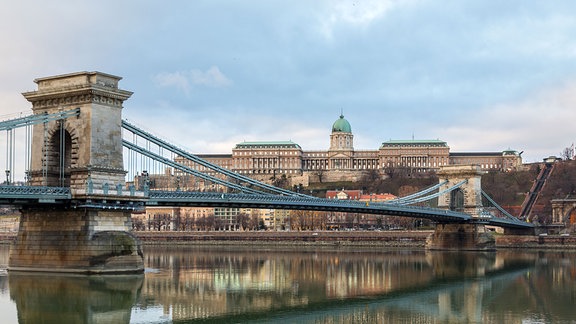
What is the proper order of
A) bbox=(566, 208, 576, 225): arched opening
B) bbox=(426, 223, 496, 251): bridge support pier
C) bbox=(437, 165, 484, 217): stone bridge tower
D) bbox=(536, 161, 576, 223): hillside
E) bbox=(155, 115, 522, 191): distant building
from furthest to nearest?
bbox=(155, 115, 522, 191): distant building, bbox=(536, 161, 576, 223): hillside, bbox=(566, 208, 576, 225): arched opening, bbox=(437, 165, 484, 217): stone bridge tower, bbox=(426, 223, 496, 251): bridge support pier

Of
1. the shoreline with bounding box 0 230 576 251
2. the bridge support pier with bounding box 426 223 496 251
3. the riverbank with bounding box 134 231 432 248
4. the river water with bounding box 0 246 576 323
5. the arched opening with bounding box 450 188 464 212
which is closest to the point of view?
the river water with bounding box 0 246 576 323

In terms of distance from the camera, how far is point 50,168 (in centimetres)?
3478

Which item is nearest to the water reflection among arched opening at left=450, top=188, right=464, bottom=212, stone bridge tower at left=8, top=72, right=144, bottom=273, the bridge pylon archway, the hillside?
stone bridge tower at left=8, top=72, right=144, bottom=273

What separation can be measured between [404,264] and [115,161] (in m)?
21.3

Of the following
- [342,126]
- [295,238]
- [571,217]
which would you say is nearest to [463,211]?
[295,238]

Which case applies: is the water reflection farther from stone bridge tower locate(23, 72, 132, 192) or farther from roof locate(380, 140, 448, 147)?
roof locate(380, 140, 448, 147)

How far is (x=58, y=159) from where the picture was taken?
35031 mm

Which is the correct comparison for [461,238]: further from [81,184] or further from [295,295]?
[81,184]

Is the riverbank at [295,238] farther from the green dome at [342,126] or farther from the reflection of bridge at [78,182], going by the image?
the green dome at [342,126]

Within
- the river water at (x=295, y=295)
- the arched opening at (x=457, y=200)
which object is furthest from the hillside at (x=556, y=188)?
the river water at (x=295, y=295)

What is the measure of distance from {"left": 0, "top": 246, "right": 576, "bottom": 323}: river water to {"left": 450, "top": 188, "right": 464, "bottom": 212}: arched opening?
26.9 meters

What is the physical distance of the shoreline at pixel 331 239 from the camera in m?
73.7

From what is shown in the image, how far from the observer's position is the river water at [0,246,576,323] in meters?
24.5

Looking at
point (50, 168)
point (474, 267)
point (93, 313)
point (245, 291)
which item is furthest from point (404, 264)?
point (93, 313)
